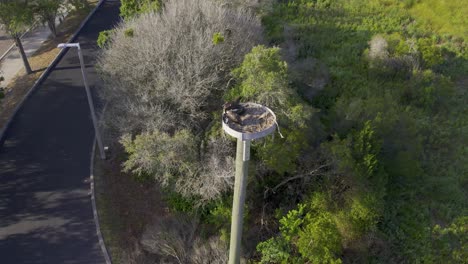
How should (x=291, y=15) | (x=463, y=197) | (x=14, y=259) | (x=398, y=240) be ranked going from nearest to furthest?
(x=14, y=259) → (x=398, y=240) → (x=463, y=197) → (x=291, y=15)

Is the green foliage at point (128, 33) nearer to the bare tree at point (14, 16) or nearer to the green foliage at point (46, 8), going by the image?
the bare tree at point (14, 16)

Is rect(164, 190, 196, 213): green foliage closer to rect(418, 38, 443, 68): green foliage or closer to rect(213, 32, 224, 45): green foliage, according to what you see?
rect(213, 32, 224, 45): green foliage

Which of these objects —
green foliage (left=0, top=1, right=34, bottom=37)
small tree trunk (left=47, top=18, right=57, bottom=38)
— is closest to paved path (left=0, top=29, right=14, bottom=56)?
small tree trunk (left=47, top=18, right=57, bottom=38)

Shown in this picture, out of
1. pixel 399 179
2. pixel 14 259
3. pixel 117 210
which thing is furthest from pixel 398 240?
pixel 14 259

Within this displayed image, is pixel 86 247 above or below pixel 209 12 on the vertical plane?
below

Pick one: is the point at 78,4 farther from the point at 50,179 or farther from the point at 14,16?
the point at 50,179

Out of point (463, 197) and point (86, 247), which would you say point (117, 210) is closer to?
point (86, 247)
